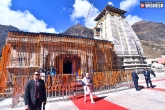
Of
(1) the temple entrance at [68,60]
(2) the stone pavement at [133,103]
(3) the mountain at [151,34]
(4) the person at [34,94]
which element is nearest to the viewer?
(4) the person at [34,94]

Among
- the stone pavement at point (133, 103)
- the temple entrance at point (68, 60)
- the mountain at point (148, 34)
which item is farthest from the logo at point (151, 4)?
the mountain at point (148, 34)

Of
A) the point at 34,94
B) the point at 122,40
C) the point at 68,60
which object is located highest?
the point at 122,40

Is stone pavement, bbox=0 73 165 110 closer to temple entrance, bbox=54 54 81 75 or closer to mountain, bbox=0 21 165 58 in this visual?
temple entrance, bbox=54 54 81 75

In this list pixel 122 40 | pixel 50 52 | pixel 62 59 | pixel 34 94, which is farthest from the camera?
pixel 122 40

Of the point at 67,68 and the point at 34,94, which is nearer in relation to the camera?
the point at 34,94

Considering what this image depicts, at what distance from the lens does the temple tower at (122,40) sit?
16875 millimetres

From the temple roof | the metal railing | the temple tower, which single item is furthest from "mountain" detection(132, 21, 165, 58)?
the metal railing

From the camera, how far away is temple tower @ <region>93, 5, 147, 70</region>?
1688 cm

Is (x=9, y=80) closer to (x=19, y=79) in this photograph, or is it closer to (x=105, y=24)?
(x=19, y=79)

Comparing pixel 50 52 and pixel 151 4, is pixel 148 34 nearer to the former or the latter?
pixel 151 4

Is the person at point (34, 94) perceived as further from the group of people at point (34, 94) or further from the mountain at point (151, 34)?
the mountain at point (151, 34)

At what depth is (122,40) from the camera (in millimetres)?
18062

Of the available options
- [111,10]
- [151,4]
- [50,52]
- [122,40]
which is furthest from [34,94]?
[111,10]

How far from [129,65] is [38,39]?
43.2ft
